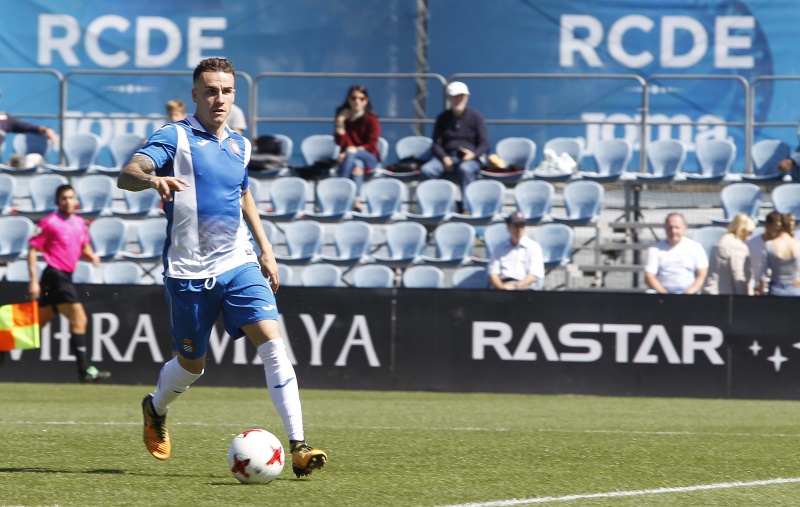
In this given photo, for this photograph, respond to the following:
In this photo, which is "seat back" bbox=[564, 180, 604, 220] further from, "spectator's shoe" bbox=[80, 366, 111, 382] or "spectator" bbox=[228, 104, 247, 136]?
"spectator's shoe" bbox=[80, 366, 111, 382]

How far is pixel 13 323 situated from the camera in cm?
1273

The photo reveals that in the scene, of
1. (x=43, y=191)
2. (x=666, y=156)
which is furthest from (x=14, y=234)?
(x=666, y=156)

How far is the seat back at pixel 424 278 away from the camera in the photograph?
47.7 ft

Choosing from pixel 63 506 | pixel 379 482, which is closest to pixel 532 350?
pixel 379 482

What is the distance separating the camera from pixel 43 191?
16844 millimetres

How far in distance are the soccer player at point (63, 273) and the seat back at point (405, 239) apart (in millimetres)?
3678

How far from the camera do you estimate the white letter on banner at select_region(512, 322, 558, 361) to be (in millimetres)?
12758

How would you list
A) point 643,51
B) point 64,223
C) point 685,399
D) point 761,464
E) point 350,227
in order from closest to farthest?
point 761,464 → point 685,399 → point 64,223 → point 350,227 → point 643,51

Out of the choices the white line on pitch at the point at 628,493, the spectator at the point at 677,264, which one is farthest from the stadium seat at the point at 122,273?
the white line on pitch at the point at 628,493

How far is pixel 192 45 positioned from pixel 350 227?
4933mm

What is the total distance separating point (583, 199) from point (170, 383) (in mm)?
9824

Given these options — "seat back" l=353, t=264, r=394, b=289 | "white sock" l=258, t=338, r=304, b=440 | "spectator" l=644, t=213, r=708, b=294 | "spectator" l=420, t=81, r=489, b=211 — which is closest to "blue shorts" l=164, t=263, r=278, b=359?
"white sock" l=258, t=338, r=304, b=440

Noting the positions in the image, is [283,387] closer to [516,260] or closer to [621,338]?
[621,338]

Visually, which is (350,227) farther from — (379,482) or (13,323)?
(379,482)
